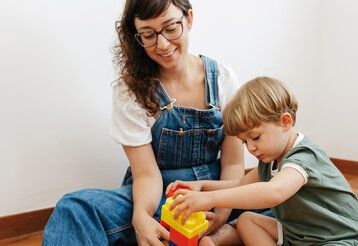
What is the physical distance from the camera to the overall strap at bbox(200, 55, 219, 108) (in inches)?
40.3

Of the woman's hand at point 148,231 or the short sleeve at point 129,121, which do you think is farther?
the short sleeve at point 129,121

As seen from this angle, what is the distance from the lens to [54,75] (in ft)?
3.74

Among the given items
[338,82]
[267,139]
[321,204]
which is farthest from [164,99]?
[338,82]

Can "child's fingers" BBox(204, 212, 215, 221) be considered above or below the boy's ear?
below

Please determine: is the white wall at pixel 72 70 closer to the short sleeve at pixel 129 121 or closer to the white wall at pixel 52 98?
the white wall at pixel 52 98

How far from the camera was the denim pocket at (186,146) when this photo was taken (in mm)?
1002

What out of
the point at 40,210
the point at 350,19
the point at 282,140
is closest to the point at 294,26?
the point at 350,19

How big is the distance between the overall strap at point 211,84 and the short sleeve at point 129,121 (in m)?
0.17

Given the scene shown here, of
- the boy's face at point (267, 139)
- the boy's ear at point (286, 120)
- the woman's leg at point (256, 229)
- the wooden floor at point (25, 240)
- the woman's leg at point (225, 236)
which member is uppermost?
the boy's ear at point (286, 120)

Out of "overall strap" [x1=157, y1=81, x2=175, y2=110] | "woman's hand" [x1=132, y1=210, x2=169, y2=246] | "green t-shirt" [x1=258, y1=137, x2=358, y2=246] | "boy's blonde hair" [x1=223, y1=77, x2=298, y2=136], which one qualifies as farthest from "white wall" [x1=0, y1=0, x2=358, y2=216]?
"green t-shirt" [x1=258, y1=137, x2=358, y2=246]

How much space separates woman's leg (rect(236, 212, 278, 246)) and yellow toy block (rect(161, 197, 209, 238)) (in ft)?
0.77

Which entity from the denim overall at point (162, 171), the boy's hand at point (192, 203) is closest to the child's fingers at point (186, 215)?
the boy's hand at point (192, 203)

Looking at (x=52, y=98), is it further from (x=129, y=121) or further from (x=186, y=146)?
(x=186, y=146)

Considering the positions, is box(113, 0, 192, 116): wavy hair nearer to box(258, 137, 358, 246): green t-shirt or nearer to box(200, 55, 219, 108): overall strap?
box(200, 55, 219, 108): overall strap
